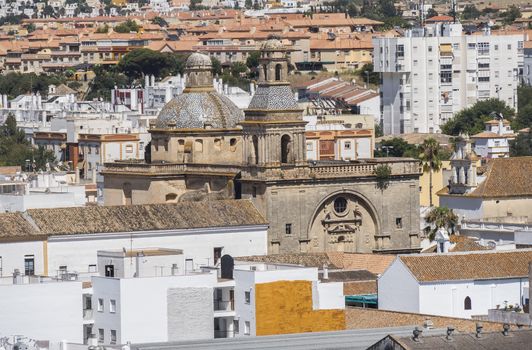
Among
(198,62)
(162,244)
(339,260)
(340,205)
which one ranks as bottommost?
(339,260)

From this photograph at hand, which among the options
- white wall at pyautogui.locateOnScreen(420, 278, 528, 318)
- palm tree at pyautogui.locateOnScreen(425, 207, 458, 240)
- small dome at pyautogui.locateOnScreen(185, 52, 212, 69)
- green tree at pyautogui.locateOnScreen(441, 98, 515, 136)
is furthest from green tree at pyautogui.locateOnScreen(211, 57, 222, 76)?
white wall at pyautogui.locateOnScreen(420, 278, 528, 318)

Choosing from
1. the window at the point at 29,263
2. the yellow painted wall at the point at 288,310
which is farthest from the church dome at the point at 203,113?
the yellow painted wall at the point at 288,310

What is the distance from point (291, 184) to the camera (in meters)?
71.8

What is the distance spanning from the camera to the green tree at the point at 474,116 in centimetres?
13275

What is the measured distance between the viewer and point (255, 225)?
6956 cm

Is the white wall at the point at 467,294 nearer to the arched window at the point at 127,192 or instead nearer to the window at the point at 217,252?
the window at the point at 217,252

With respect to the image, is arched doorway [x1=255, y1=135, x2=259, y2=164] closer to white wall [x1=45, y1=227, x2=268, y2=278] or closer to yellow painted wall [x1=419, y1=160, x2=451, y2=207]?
white wall [x1=45, y1=227, x2=268, y2=278]

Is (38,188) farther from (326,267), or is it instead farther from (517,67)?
(517,67)

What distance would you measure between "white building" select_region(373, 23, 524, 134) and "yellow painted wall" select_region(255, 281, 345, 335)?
88.3 m

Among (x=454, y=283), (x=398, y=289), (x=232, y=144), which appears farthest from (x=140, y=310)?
(x=232, y=144)

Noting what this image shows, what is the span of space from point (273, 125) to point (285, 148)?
0.76m

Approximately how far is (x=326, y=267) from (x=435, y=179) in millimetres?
31129

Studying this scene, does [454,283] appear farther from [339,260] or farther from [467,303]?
[339,260]

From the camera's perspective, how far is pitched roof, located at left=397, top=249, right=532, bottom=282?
60531mm
